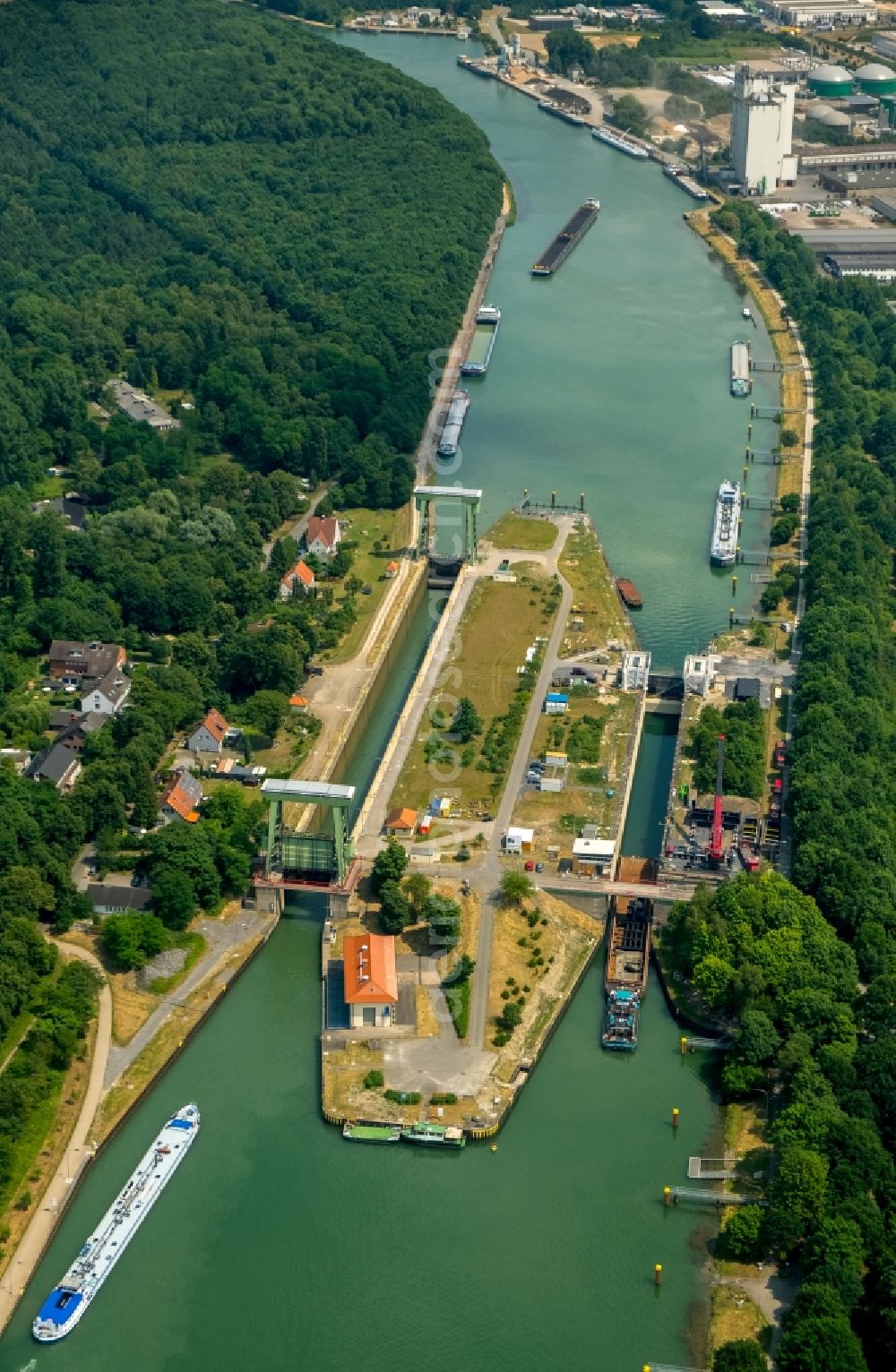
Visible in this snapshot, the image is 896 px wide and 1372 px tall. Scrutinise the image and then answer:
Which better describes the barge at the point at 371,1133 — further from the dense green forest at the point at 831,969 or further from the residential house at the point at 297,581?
the residential house at the point at 297,581

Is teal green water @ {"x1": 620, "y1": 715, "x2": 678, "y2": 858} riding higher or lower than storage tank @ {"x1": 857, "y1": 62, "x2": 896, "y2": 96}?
lower

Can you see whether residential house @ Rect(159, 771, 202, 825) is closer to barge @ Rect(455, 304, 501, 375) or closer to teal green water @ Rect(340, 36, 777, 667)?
teal green water @ Rect(340, 36, 777, 667)

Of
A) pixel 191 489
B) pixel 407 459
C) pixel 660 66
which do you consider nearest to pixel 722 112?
pixel 660 66

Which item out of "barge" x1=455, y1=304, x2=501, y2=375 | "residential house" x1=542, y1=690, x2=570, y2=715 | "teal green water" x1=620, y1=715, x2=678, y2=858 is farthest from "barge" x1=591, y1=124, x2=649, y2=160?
"residential house" x1=542, y1=690, x2=570, y2=715

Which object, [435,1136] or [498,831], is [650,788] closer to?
[498,831]

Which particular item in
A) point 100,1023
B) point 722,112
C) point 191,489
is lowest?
point 100,1023

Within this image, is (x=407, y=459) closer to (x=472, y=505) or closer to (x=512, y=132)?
(x=472, y=505)

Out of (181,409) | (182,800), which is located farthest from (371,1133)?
(181,409)
